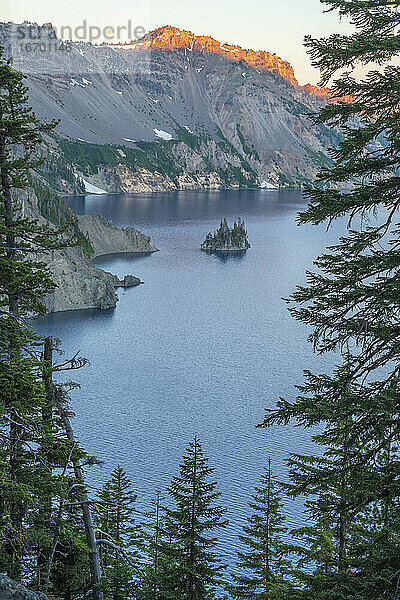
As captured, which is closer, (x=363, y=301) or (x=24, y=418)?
(x=363, y=301)

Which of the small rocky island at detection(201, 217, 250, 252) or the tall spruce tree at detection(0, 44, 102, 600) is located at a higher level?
the small rocky island at detection(201, 217, 250, 252)

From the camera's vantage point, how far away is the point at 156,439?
47938 mm

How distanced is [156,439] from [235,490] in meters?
10.1

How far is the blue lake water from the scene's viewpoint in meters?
44.0

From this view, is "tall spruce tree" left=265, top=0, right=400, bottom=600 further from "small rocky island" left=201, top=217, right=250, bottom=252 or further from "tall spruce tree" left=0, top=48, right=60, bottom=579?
"small rocky island" left=201, top=217, right=250, bottom=252

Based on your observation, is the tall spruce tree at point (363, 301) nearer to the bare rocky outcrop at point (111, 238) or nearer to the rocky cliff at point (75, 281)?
the rocky cliff at point (75, 281)

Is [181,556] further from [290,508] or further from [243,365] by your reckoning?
[243,365]

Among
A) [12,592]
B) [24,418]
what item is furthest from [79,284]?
[12,592]

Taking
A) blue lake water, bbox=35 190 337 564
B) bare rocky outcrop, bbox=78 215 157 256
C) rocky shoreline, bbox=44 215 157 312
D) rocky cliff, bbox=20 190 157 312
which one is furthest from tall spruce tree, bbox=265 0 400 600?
bare rocky outcrop, bbox=78 215 157 256

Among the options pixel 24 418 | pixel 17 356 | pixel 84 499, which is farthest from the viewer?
pixel 17 356

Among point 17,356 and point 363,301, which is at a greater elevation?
point 363,301

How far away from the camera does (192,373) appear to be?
209 ft

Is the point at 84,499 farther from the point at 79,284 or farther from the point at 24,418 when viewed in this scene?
the point at 79,284

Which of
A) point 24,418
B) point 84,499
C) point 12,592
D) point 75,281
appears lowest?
point 12,592
